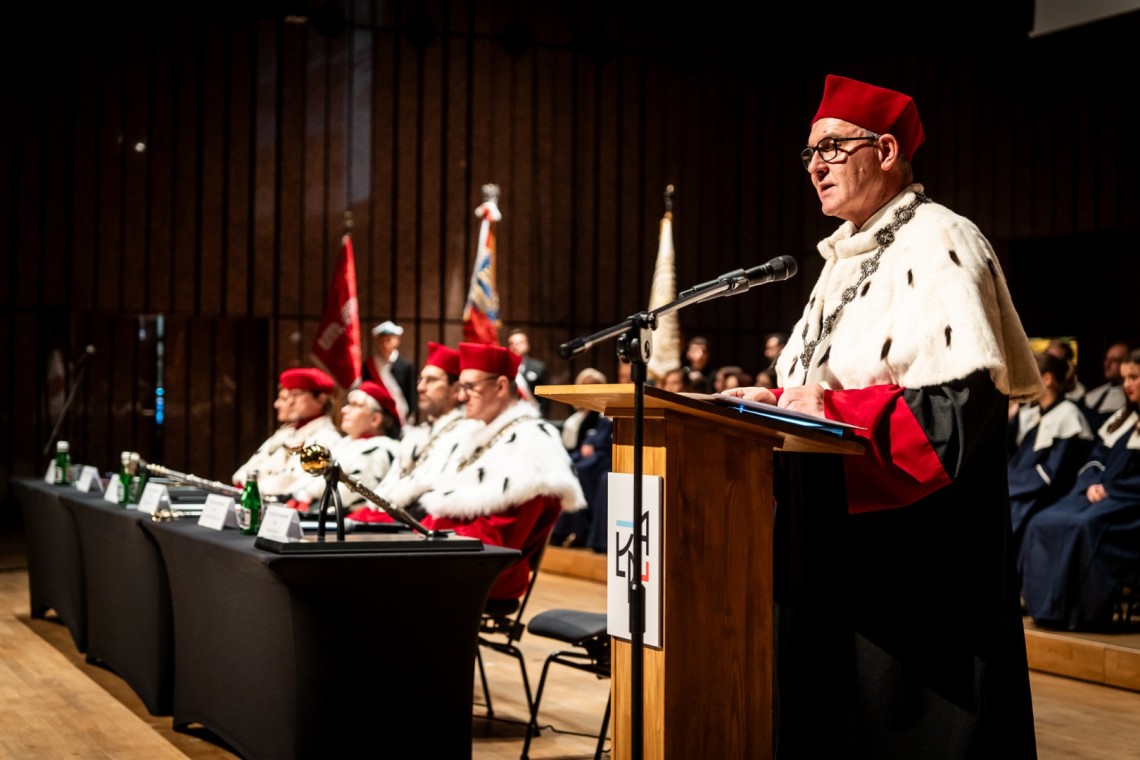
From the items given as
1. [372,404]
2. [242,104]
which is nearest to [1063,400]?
[372,404]

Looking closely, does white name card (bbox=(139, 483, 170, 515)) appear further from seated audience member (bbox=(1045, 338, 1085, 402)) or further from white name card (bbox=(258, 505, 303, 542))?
seated audience member (bbox=(1045, 338, 1085, 402))

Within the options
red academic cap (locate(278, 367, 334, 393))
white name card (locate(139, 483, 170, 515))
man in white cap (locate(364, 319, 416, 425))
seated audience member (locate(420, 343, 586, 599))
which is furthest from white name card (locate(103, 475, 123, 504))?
man in white cap (locate(364, 319, 416, 425))

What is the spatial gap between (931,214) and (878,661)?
2.63 ft

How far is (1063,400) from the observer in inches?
260

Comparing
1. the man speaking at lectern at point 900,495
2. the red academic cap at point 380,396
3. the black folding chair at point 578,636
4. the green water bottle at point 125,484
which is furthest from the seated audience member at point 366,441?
the man speaking at lectern at point 900,495

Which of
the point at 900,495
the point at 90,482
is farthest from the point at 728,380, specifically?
the point at 900,495

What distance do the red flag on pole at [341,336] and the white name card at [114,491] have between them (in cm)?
375

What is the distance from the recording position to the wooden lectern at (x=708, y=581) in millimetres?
2055

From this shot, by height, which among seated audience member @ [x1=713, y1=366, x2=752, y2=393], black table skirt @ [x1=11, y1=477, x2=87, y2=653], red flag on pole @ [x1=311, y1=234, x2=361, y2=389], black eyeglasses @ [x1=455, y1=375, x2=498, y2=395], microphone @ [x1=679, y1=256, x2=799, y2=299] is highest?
red flag on pole @ [x1=311, y1=234, x2=361, y2=389]

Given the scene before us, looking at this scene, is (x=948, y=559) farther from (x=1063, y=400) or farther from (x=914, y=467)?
(x=1063, y=400)

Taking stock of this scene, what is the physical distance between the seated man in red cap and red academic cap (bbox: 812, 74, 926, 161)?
137 inches

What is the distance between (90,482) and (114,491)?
21.3 inches

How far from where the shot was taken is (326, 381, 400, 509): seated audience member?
563cm

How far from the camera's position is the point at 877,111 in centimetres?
238
